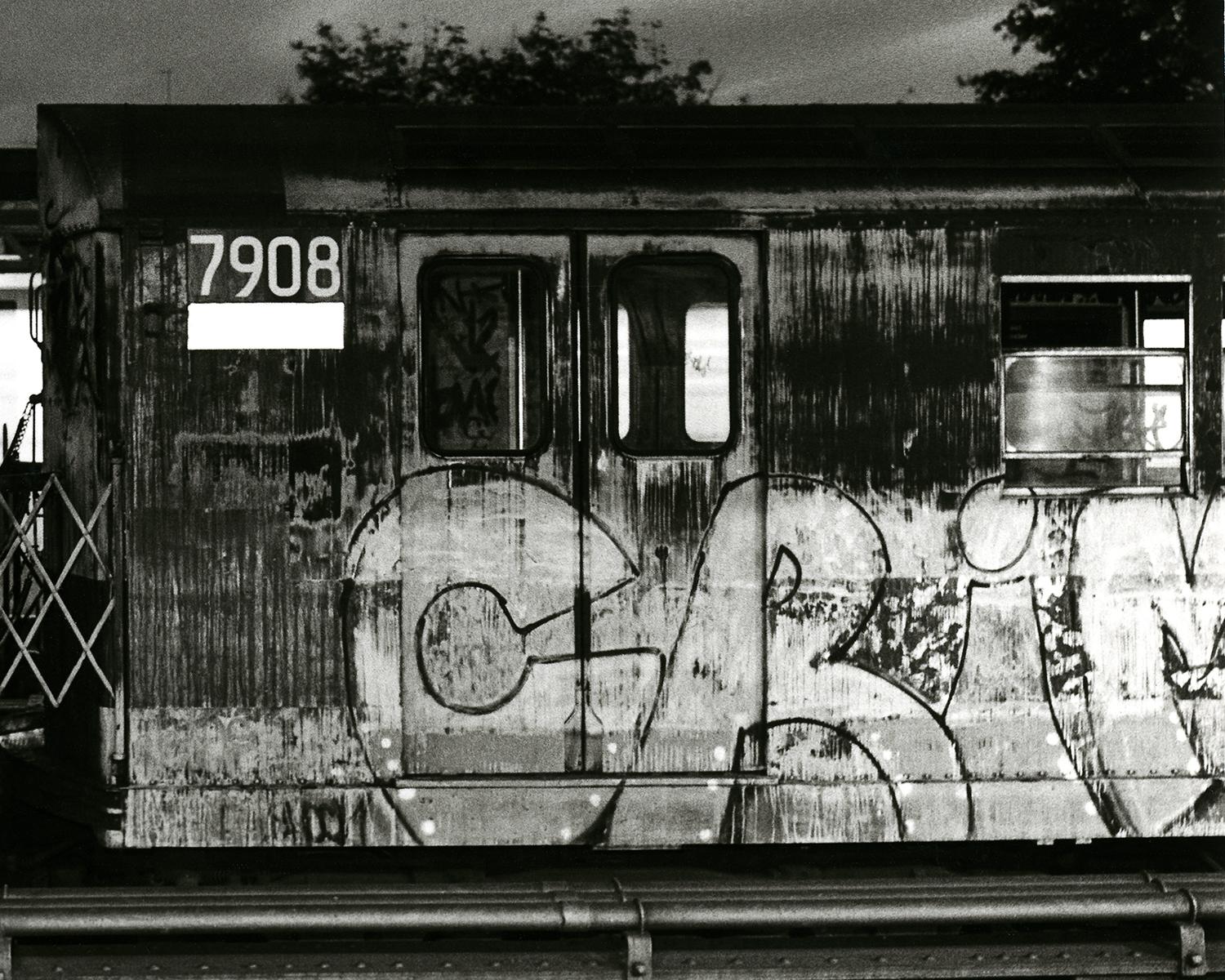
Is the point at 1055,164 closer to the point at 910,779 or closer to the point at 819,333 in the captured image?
the point at 819,333

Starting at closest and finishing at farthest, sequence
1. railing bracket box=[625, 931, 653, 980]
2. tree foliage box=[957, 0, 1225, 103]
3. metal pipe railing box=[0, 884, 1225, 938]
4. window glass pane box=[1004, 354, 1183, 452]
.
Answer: metal pipe railing box=[0, 884, 1225, 938], railing bracket box=[625, 931, 653, 980], window glass pane box=[1004, 354, 1183, 452], tree foliage box=[957, 0, 1225, 103]

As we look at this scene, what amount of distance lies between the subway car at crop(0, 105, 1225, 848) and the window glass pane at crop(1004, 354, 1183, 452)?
1 centimetres

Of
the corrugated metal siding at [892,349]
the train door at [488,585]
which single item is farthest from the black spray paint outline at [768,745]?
the corrugated metal siding at [892,349]

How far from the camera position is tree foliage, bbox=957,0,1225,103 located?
13078 millimetres

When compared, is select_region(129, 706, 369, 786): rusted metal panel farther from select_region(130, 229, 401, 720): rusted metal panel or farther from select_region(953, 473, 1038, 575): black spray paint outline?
select_region(953, 473, 1038, 575): black spray paint outline

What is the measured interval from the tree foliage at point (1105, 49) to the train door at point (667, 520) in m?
8.69

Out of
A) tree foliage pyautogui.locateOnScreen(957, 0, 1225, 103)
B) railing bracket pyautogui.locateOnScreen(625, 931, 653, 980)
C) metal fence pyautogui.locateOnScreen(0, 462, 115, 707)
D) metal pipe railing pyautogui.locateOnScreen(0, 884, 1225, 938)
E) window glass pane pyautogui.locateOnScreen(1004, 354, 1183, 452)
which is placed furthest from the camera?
tree foliage pyautogui.locateOnScreen(957, 0, 1225, 103)

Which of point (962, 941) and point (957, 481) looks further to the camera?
point (957, 481)

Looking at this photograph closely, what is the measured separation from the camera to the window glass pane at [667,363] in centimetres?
547

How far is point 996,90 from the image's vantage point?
43.4 feet

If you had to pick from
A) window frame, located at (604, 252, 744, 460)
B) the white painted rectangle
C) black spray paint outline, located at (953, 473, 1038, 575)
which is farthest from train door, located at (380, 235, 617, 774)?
black spray paint outline, located at (953, 473, 1038, 575)

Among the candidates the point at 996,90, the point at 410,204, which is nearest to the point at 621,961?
the point at 410,204

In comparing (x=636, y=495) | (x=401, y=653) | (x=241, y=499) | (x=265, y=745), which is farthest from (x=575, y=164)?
(x=265, y=745)

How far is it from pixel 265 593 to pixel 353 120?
6.19 feet
